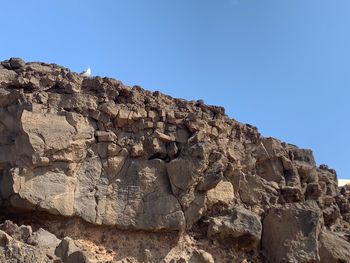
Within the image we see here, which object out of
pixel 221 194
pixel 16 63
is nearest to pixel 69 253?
pixel 221 194

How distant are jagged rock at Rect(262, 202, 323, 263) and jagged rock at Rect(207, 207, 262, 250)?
578 millimetres

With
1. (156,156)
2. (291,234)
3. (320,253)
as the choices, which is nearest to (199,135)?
(156,156)

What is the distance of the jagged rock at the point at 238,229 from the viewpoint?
17.0m

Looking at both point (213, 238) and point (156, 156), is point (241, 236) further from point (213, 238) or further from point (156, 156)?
point (156, 156)

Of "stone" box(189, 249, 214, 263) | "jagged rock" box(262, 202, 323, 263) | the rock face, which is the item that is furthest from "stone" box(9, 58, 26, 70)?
"jagged rock" box(262, 202, 323, 263)

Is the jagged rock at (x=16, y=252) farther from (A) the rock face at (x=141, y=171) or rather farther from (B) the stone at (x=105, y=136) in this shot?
(B) the stone at (x=105, y=136)

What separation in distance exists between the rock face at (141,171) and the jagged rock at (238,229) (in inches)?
1.3

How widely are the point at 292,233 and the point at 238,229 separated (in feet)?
6.16

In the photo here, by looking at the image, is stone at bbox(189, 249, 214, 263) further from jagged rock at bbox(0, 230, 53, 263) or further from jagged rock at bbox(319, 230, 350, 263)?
jagged rock at bbox(0, 230, 53, 263)

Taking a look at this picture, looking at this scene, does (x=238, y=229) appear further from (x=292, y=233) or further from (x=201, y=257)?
(x=201, y=257)

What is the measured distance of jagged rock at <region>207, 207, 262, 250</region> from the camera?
55.8 feet

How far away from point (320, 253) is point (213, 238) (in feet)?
11.9

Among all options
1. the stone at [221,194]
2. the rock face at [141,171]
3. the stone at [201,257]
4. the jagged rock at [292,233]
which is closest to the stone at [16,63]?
the rock face at [141,171]

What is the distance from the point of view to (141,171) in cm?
1647
